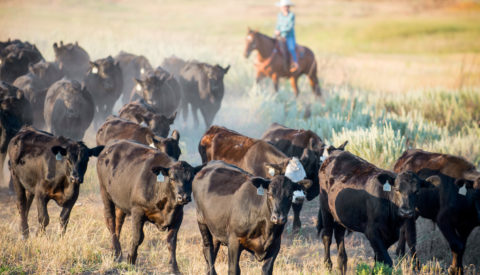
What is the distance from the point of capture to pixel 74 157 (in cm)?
871

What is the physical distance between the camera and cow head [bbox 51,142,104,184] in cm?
863

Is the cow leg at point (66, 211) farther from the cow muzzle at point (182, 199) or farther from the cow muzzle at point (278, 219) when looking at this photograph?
the cow muzzle at point (278, 219)

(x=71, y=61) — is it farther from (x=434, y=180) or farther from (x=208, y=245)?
(x=434, y=180)

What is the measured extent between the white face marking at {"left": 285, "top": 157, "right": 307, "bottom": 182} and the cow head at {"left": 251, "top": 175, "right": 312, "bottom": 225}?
1245 mm

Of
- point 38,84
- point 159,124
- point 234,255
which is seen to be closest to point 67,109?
point 38,84

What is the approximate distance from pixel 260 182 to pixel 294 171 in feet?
4.76

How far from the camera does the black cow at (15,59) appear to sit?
16047mm

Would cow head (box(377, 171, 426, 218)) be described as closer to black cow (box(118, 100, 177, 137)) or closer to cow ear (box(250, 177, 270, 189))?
cow ear (box(250, 177, 270, 189))

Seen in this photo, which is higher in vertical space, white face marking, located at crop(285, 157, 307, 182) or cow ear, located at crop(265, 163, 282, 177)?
cow ear, located at crop(265, 163, 282, 177)

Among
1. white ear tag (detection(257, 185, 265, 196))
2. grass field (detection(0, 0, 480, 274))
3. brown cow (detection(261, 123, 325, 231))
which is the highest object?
white ear tag (detection(257, 185, 265, 196))

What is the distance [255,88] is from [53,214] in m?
9.94

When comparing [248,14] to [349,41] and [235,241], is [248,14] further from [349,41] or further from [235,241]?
[235,241]

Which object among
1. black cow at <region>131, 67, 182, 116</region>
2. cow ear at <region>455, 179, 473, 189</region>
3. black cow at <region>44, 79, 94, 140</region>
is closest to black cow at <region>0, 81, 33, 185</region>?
black cow at <region>44, 79, 94, 140</region>

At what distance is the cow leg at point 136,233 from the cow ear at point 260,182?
6.21ft
